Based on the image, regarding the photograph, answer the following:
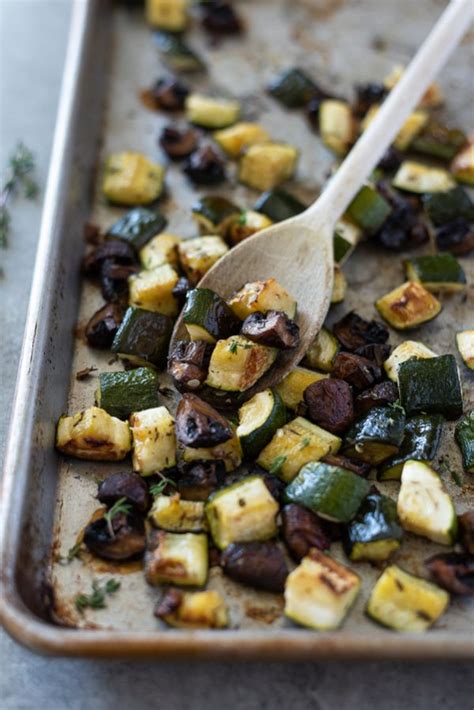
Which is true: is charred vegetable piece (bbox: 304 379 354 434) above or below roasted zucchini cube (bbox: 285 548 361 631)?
above

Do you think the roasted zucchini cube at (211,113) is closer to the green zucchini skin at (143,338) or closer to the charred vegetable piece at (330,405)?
the green zucchini skin at (143,338)

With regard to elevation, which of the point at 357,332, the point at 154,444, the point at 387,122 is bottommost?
the point at 154,444

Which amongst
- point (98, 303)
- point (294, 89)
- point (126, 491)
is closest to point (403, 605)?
point (126, 491)

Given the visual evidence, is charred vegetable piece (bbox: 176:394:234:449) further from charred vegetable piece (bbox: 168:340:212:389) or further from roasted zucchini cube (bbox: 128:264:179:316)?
roasted zucchini cube (bbox: 128:264:179:316)

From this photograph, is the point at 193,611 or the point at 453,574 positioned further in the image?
the point at 453,574

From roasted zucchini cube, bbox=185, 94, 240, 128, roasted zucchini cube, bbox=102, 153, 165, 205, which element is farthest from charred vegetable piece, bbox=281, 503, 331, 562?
roasted zucchini cube, bbox=185, 94, 240, 128

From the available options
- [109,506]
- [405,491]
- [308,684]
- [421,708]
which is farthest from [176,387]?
[421,708]

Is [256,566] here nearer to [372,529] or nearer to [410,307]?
[372,529]

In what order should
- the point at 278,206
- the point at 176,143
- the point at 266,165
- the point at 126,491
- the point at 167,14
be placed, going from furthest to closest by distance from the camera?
1. the point at 167,14
2. the point at 176,143
3. the point at 266,165
4. the point at 278,206
5. the point at 126,491
